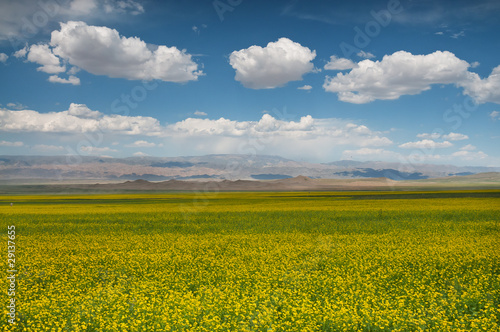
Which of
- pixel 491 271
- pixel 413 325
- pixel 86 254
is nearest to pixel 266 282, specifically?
pixel 413 325

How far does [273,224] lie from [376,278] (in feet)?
66.2

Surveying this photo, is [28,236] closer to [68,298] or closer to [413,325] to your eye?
[68,298]

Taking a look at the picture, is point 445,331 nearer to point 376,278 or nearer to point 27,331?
point 376,278

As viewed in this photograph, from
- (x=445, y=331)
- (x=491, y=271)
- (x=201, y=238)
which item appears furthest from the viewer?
(x=201, y=238)

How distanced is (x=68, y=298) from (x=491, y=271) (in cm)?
1687

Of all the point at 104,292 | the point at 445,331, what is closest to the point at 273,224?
the point at 104,292

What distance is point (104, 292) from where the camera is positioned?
12750 mm

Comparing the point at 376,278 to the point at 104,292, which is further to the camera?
the point at 376,278

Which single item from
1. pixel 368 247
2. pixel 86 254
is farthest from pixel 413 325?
pixel 86 254

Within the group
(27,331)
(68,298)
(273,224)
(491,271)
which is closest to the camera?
(27,331)

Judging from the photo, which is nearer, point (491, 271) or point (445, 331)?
point (445, 331)

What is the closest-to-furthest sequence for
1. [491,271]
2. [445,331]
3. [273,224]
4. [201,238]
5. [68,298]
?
[445,331] < [68,298] < [491,271] < [201,238] < [273,224]

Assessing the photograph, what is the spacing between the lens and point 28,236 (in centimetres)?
2911

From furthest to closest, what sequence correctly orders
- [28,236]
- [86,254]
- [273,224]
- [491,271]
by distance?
[273,224] → [28,236] → [86,254] → [491,271]
